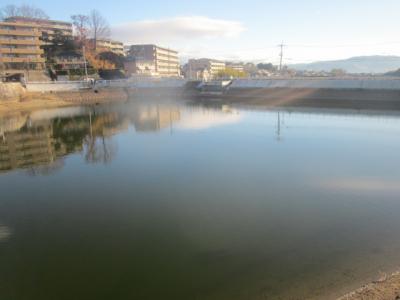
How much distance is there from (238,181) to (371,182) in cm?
363

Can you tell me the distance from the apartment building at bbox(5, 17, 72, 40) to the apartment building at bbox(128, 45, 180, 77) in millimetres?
12014

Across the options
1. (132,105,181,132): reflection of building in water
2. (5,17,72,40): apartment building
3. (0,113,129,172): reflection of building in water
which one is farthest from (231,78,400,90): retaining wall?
(5,17,72,40): apartment building

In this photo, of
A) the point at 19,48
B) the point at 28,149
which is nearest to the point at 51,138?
Answer: the point at 28,149

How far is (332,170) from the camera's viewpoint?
9.92 meters

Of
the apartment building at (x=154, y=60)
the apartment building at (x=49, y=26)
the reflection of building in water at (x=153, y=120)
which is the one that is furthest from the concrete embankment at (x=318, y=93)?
the apartment building at (x=49, y=26)

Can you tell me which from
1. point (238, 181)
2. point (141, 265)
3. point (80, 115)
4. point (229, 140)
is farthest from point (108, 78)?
point (141, 265)

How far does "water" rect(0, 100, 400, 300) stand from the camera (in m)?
4.68

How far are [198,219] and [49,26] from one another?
206 feet

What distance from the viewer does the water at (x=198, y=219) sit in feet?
15.3

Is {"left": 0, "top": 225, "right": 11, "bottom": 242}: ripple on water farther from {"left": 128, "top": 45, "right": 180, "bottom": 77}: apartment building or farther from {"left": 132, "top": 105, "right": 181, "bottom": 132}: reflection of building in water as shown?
{"left": 128, "top": 45, "right": 180, "bottom": 77}: apartment building

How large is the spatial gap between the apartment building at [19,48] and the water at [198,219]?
2852 cm

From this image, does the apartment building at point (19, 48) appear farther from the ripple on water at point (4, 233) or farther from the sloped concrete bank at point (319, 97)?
the ripple on water at point (4, 233)

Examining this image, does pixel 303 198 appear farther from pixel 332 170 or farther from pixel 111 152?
pixel 111 152

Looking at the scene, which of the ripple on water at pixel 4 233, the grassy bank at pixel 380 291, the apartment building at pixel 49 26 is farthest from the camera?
the apartment building at pixel 49 26
